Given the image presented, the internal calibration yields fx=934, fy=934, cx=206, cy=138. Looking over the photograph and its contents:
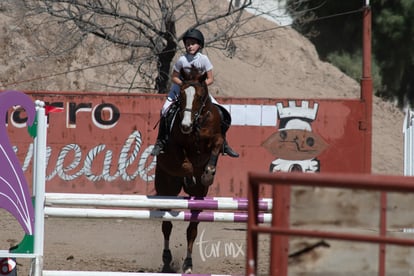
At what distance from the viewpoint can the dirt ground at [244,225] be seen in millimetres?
5422

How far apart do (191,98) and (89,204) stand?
5.36ft

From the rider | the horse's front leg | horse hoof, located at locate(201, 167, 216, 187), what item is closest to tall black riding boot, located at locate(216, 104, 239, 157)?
the rider

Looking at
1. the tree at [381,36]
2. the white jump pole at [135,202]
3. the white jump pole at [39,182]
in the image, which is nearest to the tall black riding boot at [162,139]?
the white jump pole at [135,202]

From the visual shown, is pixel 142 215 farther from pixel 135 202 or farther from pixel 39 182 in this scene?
pixel 39 182

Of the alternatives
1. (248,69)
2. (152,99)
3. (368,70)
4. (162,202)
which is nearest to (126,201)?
(162,202)

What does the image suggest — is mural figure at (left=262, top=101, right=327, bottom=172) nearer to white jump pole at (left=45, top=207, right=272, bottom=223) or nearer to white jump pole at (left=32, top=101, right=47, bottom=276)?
white jump pole at (left=45, top=207, right=272, bottom=223)

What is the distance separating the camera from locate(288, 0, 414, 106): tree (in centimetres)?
3803

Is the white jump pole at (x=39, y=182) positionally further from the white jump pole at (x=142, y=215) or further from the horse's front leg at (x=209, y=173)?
the horse's front leg at (x=209, y=173)

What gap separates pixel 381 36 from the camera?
1522 inches

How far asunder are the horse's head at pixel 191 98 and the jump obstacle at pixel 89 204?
1002 mm

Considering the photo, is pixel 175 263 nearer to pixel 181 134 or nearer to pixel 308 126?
pixel 181 134

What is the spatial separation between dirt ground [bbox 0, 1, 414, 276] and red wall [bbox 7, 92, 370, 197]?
2319 millimetres

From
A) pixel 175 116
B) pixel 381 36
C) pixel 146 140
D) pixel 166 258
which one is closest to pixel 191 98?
pixel 175 116

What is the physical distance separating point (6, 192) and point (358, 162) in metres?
11.2
